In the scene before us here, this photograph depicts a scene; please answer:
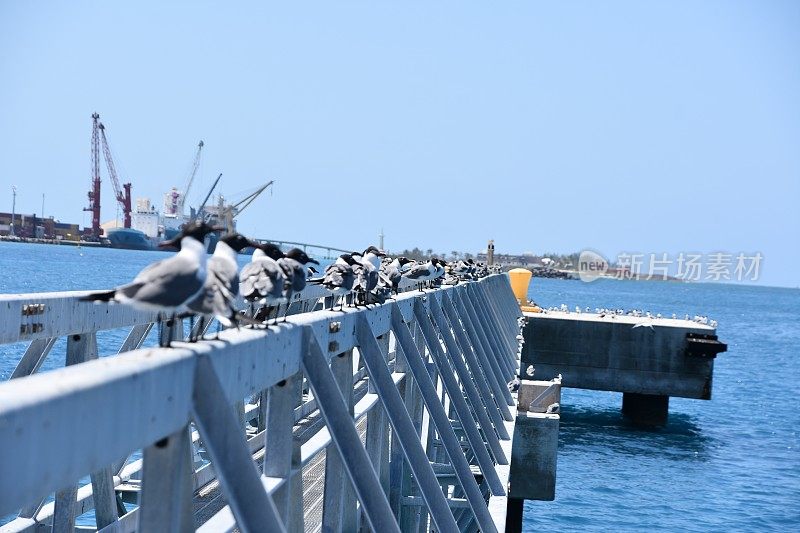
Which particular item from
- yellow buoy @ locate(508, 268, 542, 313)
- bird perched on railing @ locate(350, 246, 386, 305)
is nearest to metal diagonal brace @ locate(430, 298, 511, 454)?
bird perched on railing @ locate(350, 246, 386, 305)

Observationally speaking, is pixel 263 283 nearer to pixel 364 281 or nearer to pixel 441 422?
pixel 364 281

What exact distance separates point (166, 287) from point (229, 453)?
33.3 inches

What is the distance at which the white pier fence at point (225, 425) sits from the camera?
3.74 meters

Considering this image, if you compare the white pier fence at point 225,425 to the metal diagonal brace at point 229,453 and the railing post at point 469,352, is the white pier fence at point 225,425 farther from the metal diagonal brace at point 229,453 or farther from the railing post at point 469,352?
the railing post at point 469,352

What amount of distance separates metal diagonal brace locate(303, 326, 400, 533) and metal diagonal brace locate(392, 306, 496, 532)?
3.81 metres

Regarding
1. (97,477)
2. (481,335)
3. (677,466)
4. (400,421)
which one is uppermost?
(400,421)

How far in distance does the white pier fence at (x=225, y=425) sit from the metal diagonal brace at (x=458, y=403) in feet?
0.07

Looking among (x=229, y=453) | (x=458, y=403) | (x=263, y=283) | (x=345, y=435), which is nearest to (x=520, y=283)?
(x=458, y=403)

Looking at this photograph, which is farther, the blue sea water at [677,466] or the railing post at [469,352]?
the blue sea water at [677,466]

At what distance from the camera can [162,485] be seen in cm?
464

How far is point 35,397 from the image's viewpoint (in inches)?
140

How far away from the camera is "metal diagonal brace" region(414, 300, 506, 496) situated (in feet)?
44.7

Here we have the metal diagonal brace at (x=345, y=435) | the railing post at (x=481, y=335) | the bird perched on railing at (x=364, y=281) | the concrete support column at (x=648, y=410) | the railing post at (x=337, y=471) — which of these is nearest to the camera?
the metal diagonal brace at (x=345, y=435)

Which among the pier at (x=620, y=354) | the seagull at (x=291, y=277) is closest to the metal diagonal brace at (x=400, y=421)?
the seagull at (x=291, y=277)
